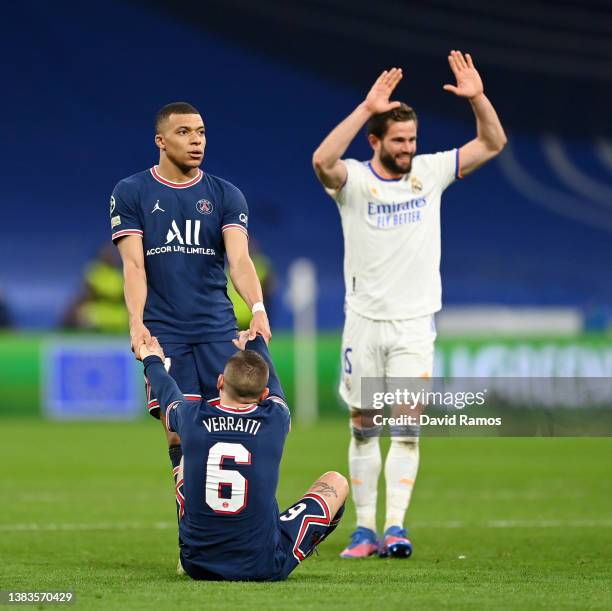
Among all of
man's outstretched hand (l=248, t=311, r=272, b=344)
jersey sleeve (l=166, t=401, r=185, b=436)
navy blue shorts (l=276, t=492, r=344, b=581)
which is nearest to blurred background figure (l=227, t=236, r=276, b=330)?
Result: man's outstretched hand (l=248, t=311, r=272, b=344)

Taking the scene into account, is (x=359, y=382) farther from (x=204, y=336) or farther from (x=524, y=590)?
(x=524, y=590)

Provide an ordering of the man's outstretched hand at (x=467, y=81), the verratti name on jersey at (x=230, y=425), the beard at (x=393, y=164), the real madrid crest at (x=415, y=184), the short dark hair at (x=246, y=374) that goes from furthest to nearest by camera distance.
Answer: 1. the real madrid crest at (x=415, y=184)
2. the beard at (x=393, y=164)
3. the man's outstretched hand at (x=467, y=81)
4. the verratti name on jersey at (x=230, y=425)
5. the short dark hair at (x=246, y=374)

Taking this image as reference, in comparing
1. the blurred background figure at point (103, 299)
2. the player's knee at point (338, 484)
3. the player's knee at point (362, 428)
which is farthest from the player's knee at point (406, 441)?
the blurred background figure at point (103, 299)

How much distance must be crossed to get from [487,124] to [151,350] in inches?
103

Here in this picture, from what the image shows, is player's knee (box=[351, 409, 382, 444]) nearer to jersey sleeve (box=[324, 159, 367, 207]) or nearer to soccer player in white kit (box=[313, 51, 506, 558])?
soccer player in white kit (box=[313, 51, 506, 558])

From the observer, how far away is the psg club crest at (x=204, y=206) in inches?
299

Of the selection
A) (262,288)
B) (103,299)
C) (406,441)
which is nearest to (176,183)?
(406,441)

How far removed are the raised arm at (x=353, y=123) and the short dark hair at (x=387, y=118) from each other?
8 centimetres

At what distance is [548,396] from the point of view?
1577 centimetres

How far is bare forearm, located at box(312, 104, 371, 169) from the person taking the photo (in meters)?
8.21

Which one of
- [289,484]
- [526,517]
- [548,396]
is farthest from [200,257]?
[548,396]

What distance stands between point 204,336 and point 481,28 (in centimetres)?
2382

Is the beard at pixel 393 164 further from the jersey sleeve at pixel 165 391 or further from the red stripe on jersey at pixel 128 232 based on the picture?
the jersey sleeve at pixel 165 391

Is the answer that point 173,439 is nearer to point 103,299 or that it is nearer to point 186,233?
point 186,233
